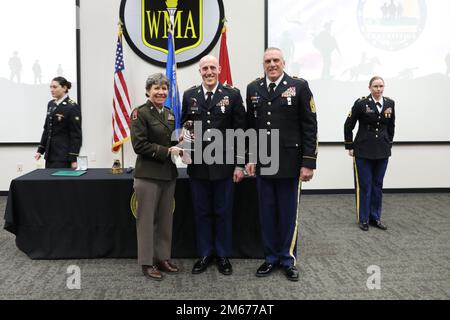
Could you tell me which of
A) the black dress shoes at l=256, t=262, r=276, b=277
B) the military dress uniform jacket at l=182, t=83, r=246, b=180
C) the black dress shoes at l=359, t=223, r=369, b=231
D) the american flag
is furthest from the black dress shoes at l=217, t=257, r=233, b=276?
the american flag

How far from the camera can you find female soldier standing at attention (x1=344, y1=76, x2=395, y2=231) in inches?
163

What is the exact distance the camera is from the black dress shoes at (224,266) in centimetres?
296

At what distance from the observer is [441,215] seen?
15.5ft

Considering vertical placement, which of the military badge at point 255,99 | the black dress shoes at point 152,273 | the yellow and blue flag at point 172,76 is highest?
the yellow and blue flag at point 172,76

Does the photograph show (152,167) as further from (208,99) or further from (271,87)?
(271,87)

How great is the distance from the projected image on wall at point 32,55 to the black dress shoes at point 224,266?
10.4 ft

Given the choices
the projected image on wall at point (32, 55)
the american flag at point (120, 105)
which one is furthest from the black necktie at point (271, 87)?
the projected image on wall at point (32, 55)

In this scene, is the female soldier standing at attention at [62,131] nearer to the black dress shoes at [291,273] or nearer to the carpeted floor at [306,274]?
the carpeted floor at [306,274]

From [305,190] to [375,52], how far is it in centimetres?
189

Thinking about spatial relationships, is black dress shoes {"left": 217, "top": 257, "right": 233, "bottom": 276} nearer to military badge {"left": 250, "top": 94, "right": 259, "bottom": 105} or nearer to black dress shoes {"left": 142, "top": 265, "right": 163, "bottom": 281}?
black dress shoes {"left": 142, "top": 265, "right": 163, "bottom": 281}

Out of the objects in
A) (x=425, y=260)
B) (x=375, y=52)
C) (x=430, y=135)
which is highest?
(x=375, y=52)

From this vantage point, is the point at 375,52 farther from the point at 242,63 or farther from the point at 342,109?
the point at 242,63

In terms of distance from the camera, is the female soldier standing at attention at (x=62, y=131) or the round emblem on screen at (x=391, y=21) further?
the round emblem on screen at (x=391, y=21)

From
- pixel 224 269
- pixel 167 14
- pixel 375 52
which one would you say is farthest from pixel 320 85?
pixel 224 269
